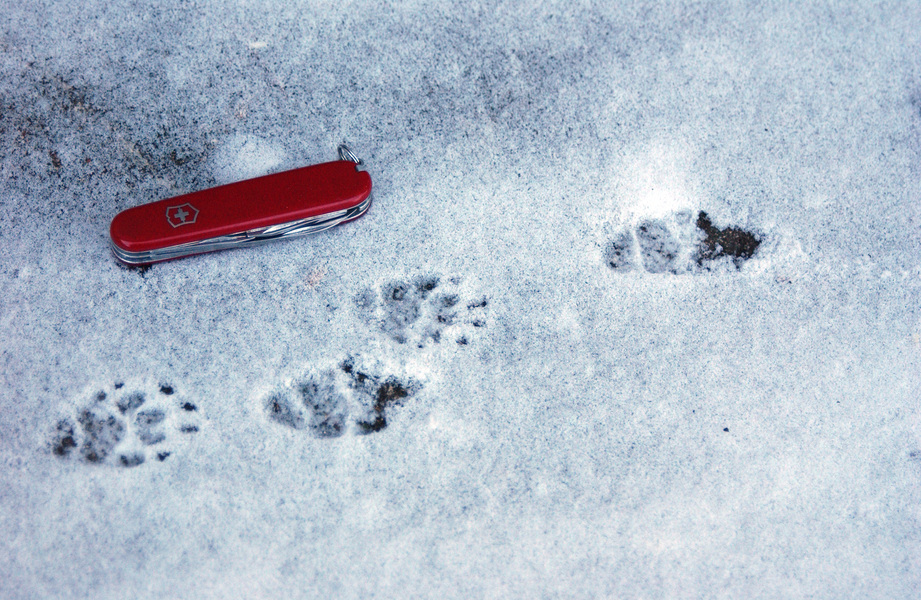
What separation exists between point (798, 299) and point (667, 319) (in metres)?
0.38

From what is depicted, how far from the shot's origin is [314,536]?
4.48 feet

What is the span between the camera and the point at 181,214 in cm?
140

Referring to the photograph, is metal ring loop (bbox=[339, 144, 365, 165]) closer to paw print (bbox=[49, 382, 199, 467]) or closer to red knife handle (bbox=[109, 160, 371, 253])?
red knife handle (bbox=[109, 160, 371, 253])

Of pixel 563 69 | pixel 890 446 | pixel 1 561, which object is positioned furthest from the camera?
pixel 563 69

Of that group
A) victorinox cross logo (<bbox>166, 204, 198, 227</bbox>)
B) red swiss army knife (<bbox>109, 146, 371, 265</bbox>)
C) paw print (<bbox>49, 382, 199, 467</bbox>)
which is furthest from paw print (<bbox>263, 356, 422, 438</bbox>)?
victorinox cross logo (<bbox>166, 204, 198, 227</bbox>)

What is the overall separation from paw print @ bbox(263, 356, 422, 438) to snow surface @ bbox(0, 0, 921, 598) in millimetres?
10

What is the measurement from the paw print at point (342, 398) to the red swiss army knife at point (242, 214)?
1.30 ft

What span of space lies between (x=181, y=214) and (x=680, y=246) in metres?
1.35

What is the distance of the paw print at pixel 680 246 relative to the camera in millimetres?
1494

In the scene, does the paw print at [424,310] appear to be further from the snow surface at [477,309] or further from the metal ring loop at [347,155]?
the metal ring loop at [347,155]

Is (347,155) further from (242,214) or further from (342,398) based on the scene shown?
(342,398)

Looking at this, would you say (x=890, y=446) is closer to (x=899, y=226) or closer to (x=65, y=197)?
(x=899, y=226)

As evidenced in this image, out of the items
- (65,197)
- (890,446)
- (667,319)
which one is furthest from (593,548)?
(65,197)

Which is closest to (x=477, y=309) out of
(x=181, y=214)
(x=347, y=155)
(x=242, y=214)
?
(x=347, y=155)
